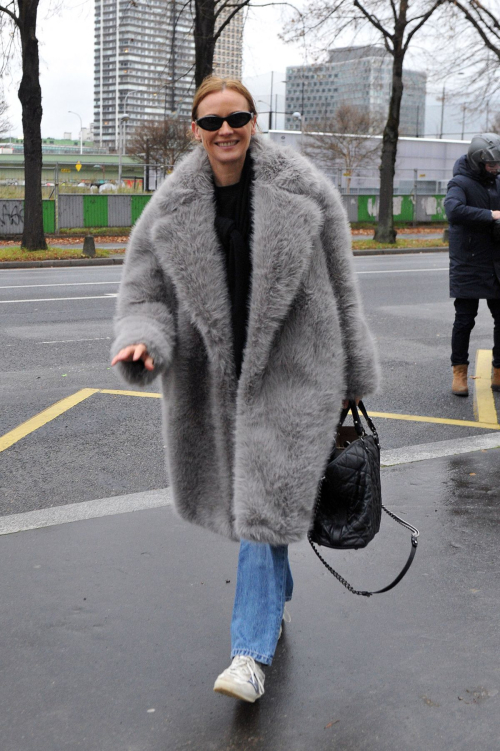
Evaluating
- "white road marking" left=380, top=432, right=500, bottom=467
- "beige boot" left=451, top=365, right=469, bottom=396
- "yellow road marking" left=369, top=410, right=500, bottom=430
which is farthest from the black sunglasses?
"beige boot" left=451, top=365, right=469, bottom=396

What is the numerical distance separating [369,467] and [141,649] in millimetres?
1029

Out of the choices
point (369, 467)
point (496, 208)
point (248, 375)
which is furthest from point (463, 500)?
point (496, 208)

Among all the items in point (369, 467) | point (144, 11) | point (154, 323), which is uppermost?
point (144, 11)

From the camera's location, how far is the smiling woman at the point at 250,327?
270 centimetres

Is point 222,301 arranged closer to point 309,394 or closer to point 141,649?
point 309,394

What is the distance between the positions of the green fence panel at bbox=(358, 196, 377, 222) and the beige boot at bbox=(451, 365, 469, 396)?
26096 mm

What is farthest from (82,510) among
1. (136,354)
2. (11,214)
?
(11,214)

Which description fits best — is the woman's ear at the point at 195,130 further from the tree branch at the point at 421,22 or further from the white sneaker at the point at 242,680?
the tree branch at the point at 421,22

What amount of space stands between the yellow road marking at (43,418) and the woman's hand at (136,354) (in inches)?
121

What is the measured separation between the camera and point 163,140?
192 ft

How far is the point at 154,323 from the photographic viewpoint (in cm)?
275

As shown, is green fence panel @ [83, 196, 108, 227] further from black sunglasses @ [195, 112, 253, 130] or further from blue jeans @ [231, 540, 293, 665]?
blue jeans @ [231, 540, 293, 665]

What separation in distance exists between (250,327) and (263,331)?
0.04m

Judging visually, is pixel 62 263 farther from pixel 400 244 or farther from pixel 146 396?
pixel 146 396
